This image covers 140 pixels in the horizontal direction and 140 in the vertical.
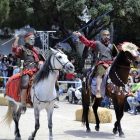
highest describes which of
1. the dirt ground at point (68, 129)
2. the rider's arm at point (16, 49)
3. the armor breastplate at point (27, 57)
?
the rider's arm at point (16, 49)

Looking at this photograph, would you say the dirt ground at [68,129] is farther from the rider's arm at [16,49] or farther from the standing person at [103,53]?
the rider's arm at [16,49]

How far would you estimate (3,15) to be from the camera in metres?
21.0

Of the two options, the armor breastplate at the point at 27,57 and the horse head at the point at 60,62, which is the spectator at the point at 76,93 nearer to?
the armor breastplate at the point at 27,57

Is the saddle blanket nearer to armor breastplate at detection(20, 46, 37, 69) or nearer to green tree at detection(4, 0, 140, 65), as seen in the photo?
armor breastplate at detection(20, 46, 37, 69)

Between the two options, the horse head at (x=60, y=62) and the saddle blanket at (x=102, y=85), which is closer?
the horse head at (x=60, y=62)

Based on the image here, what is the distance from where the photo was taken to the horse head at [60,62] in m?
7.53

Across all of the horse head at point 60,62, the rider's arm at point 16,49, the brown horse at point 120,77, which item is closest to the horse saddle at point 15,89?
the rider's arm at point 16,49

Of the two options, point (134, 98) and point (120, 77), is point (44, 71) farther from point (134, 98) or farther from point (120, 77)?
point (134, 98)

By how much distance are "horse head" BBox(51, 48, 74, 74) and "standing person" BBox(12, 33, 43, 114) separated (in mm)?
796

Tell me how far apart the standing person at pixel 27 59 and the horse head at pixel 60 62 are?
2.61ft

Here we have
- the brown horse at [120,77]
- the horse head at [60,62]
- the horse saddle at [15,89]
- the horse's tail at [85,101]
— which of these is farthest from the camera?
the horse's tail at [85,101]

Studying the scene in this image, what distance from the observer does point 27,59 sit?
859 centimetres

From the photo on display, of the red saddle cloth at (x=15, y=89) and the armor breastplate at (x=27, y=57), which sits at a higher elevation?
the armor breastplate at (x=27, y=57)

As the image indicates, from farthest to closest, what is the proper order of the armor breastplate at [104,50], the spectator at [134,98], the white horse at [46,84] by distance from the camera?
1. the spectator at [134,98]
2. the armor breastplate at [104,50]
3. the white horse at [46,84]
